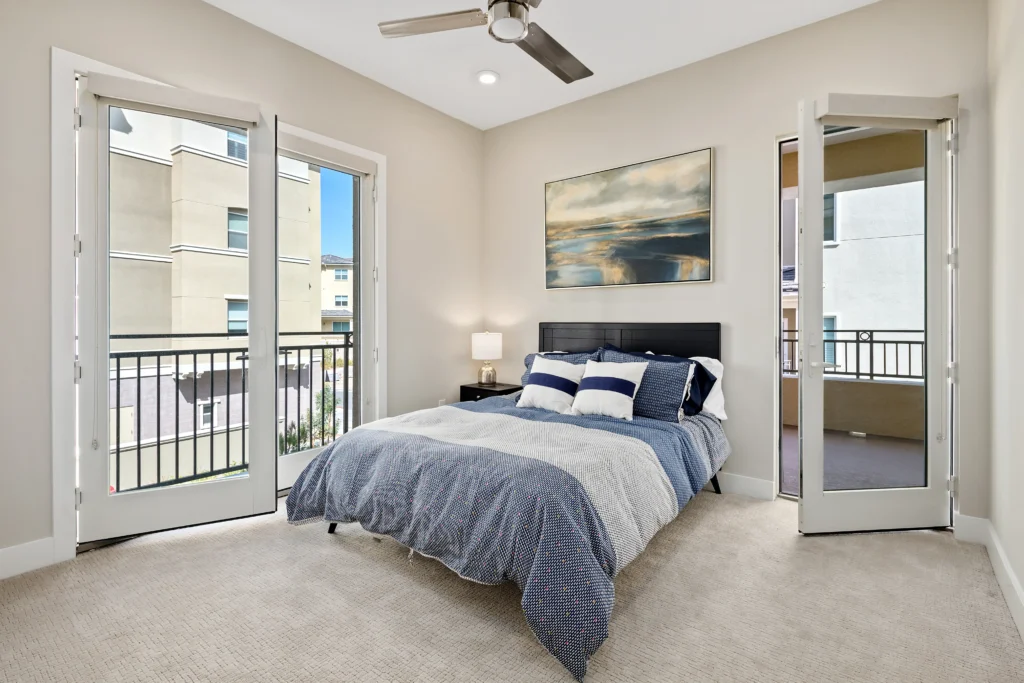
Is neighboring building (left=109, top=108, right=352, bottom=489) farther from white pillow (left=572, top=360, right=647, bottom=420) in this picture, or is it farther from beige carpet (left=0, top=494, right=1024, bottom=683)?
white pillow (left=572, top=360, right=647, bottom=420)

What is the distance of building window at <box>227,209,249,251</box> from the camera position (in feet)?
9.49

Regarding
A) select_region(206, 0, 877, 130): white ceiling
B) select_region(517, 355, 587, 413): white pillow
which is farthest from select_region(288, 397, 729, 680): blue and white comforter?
select_region(206, 0, 877, 130): white ceiling

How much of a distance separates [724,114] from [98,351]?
3.95 meters

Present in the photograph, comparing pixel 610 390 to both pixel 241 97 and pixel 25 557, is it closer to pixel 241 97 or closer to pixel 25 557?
pixel 241 97

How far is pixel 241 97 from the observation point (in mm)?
3125

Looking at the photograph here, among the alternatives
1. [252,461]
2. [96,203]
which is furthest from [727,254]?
[96,203]

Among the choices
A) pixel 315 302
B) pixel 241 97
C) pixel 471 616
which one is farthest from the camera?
pixel 315 302

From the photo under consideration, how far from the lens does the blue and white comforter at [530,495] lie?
1746 mm

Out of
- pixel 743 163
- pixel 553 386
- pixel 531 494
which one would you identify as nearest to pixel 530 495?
pixel 531 494

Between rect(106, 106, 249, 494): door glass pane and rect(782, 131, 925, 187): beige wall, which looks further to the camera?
rect(782, 131, 925, 187): beige wall

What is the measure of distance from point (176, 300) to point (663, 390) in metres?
2.80

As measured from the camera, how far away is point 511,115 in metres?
4.50

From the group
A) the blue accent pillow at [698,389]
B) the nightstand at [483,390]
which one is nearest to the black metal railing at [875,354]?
the blue accent pillow at [698,389]

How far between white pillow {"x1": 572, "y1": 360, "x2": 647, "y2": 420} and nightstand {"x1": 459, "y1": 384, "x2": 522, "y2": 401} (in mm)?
1149
